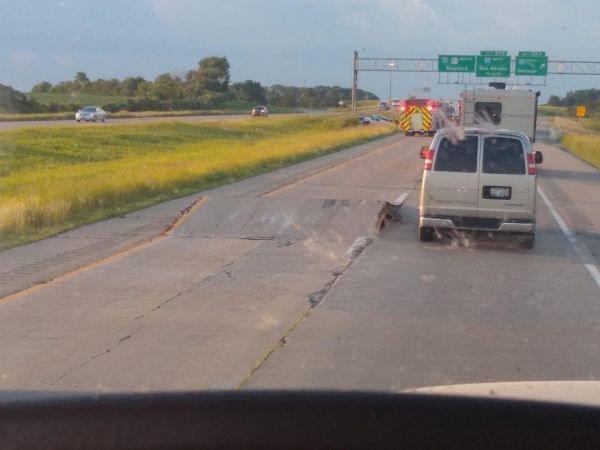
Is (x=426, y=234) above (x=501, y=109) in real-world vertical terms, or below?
below

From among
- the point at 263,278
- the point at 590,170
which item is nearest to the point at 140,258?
the point at 263,278

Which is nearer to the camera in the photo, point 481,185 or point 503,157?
point 481,185

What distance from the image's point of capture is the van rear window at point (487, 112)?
3253 cm

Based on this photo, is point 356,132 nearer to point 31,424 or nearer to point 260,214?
point 260,214

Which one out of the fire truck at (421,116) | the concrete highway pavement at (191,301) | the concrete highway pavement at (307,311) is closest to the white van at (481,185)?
the concrete highway pavement at (307,311)

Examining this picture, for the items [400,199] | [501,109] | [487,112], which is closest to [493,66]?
[487,112]

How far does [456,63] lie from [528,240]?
5019cm

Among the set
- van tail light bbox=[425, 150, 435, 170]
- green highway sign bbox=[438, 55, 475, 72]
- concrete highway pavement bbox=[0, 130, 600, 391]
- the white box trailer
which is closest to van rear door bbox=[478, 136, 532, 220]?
concrete highway pavement bbox=[0, 130, 600, 391]

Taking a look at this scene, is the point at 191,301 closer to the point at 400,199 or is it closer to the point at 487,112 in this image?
the point at 400,199

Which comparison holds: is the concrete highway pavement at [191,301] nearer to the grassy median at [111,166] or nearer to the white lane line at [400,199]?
the white lane line at [400,199]

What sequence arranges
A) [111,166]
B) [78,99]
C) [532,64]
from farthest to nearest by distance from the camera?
[78,99]
[532,64]
[111,166]

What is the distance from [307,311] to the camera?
9422 mm

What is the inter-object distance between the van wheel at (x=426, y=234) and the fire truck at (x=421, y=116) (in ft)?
140

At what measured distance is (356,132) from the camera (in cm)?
6291
